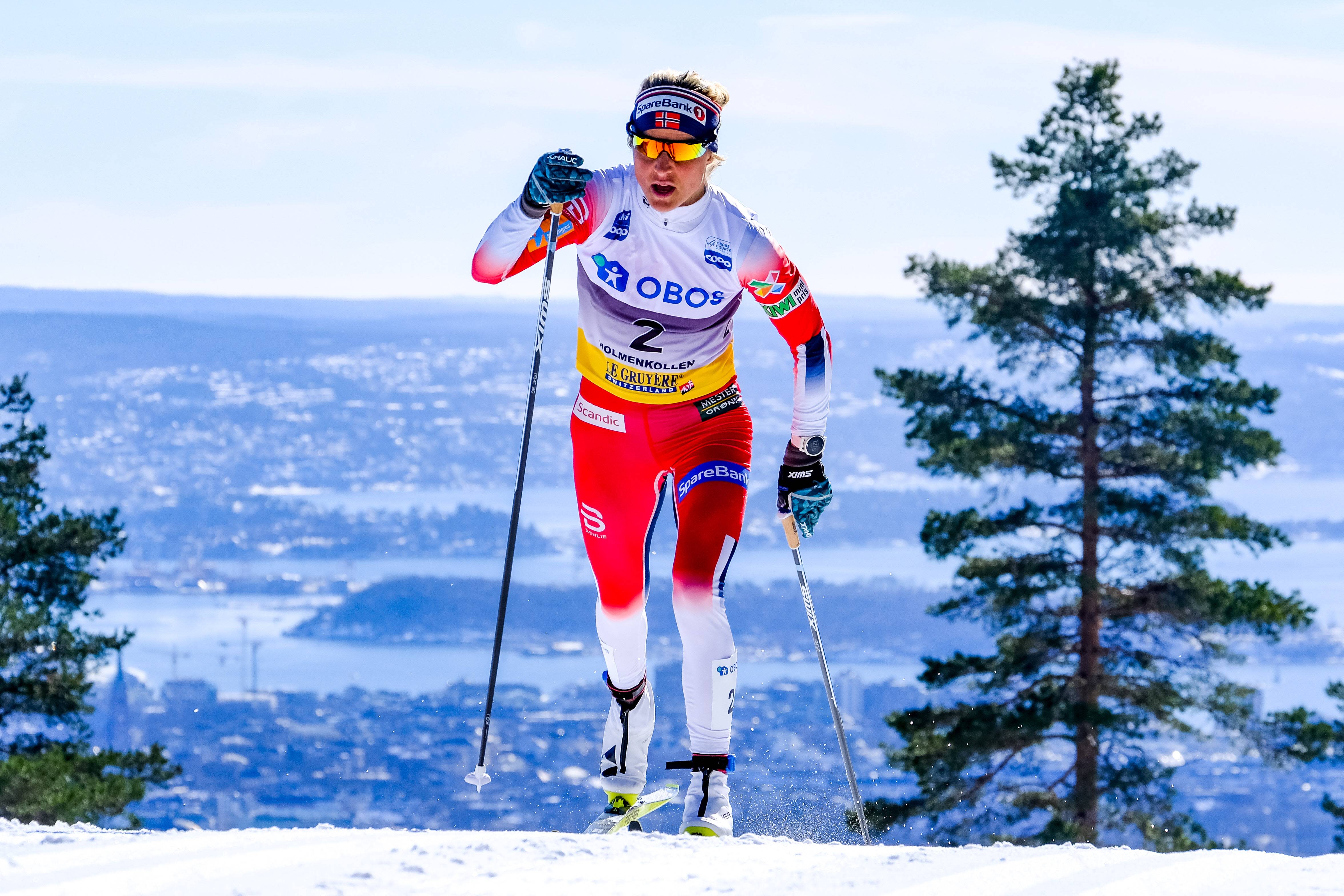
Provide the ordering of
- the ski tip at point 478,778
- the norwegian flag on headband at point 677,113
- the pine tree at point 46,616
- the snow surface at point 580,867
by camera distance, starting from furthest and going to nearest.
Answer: the pine tree at point 46,616 → the norwegian flag on headband at point 677,113 → the ski tip at point 478,778 → the snow surface at point 580,867

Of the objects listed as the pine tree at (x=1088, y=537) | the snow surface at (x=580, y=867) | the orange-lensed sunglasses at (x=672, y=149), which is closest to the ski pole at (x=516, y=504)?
the orange-lensed sunglasses at (x=672, y=149)

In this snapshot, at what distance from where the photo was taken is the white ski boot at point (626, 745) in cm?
674

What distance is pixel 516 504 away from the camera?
21.3 ft

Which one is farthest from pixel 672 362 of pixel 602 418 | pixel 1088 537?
pixel 1088 537

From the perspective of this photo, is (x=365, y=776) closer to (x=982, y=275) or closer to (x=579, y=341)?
(x=982, y=275)

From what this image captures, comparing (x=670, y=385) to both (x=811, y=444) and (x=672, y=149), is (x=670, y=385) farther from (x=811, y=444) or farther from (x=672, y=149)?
(x=672, y=149)

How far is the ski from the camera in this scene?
648cm

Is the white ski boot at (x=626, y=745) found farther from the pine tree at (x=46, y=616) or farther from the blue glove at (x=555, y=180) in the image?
the pine tree at (x=46, y=616)

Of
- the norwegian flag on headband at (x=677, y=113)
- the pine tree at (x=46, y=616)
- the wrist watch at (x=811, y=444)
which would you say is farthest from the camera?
the pine tree at (x=46, y=616)

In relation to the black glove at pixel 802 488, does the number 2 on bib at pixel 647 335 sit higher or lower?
higher

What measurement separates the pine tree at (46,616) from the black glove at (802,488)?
14.4 m

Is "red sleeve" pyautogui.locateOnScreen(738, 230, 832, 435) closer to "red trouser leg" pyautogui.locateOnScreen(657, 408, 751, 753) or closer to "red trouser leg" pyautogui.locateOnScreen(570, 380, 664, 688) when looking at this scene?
"red trouser leg" pyautogui.locateOnScreen(657, 408, 751, 753)

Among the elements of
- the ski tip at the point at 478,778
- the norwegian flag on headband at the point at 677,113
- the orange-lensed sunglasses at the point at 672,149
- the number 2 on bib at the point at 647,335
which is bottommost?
the ski tip at the point at 478,778

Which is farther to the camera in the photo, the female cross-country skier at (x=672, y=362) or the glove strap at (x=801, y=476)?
the glove strap at (x=801, y=476)
